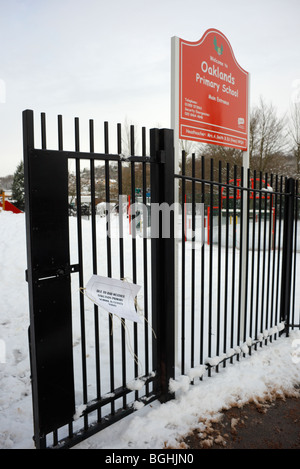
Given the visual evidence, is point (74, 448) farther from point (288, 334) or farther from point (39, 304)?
point (288, 334)

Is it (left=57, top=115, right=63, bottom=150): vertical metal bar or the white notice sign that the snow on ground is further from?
(left=57, top=115, right=63, bottom=150): vertical metal bar

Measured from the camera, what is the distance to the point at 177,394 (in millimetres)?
2934

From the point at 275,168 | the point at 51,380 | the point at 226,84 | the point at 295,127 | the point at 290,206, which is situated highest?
the point at 295,127

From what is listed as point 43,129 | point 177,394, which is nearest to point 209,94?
point 43,129

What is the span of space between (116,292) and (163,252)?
590mm

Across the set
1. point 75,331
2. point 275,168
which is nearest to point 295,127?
point 275,168

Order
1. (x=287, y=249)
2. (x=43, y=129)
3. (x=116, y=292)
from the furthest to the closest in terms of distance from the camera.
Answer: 1. (x=287, y=249)
2. (x=116, y=292)
3. (x=43, y=129)

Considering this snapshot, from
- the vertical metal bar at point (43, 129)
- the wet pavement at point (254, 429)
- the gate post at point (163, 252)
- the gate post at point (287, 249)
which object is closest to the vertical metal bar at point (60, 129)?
the vertical metal bar at point (43, 129)

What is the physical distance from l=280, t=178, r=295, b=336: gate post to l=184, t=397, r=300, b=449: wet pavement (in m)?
1.72

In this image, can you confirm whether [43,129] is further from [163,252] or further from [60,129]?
[163,252]

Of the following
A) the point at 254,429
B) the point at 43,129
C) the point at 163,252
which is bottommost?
the point at 254,429

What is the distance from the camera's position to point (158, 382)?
282 cm

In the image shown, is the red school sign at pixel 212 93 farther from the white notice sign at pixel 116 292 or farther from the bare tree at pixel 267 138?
the bare tree at pixel 267 138

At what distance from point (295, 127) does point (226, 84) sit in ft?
64.9
